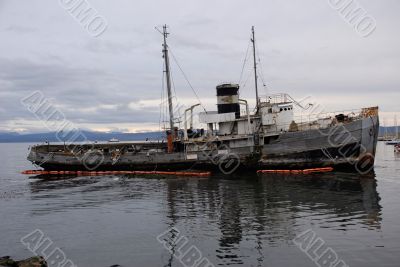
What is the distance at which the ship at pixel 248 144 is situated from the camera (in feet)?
136

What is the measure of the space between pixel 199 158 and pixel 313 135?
12808mm

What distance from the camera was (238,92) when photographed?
48125 millimetres

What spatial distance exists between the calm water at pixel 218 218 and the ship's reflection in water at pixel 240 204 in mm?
56

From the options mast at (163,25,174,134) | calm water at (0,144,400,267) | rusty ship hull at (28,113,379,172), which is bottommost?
calm water at (0,144,400,267)

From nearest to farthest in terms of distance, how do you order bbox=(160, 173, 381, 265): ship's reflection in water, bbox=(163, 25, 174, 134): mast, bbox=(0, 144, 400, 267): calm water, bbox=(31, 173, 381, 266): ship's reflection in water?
bbox=(0, 144, 400, 267): calm water → bbox=(31, 173, 381, 266): ship's reflection in water → bbox=(160, 173, 381, 265): ship's reflection in water → bbox=(163, 25, 174, 134): mast

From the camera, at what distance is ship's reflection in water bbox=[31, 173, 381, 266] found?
19.7 meters

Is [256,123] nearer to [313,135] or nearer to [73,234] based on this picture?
[313,135]

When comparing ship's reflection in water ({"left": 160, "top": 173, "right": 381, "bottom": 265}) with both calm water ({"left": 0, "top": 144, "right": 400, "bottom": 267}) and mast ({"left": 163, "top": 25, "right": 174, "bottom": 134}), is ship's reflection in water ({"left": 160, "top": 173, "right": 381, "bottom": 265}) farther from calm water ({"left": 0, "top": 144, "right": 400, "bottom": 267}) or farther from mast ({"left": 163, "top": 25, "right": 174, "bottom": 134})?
mast ({"left": 163, "top": 25, "right": 174, "bottom": 134})

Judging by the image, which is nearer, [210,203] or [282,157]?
[210,203]

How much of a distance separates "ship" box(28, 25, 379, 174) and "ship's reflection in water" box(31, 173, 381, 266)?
2890 mm

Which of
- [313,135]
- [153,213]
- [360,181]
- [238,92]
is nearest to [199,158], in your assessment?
[238,92]

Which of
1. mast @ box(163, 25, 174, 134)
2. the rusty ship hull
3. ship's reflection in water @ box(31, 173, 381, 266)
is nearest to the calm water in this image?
ship's reflection in water @ box(31, 173, 381, 266)

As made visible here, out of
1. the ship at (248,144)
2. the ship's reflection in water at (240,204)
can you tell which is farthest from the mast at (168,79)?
the ship's reflection in water at (240,204)

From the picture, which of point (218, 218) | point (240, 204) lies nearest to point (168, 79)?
point (240, 204)
